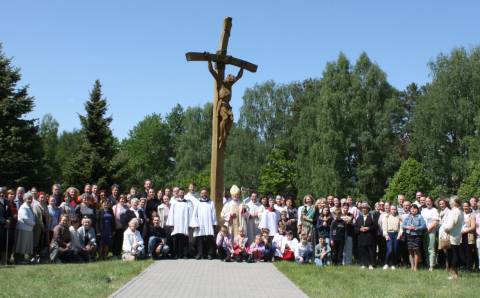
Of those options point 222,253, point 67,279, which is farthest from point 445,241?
point 67,279

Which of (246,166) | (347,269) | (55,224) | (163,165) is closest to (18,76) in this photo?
(55,224)

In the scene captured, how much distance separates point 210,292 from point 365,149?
35939 millimetres

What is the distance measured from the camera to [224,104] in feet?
55.5

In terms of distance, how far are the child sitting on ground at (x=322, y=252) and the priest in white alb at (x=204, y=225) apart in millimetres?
2756

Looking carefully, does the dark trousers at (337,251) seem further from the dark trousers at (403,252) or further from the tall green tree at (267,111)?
the tall green tree at (267,111)

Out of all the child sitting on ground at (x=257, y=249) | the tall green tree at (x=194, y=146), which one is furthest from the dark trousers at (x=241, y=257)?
the tall green tree at (x=194, y=146)

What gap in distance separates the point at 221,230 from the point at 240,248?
2.32 feet

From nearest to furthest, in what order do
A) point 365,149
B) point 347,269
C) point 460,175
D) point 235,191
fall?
point 347,269
point 235,191
point 460,175
point 365,149

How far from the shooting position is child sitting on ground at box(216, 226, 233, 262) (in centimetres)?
1553

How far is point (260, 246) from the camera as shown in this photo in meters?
15.9

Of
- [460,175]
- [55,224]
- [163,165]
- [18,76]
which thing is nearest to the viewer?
[55,224]

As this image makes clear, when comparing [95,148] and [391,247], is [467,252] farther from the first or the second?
[95,148]

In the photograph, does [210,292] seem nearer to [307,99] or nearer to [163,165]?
[307,99]

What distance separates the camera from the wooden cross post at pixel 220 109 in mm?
16734
